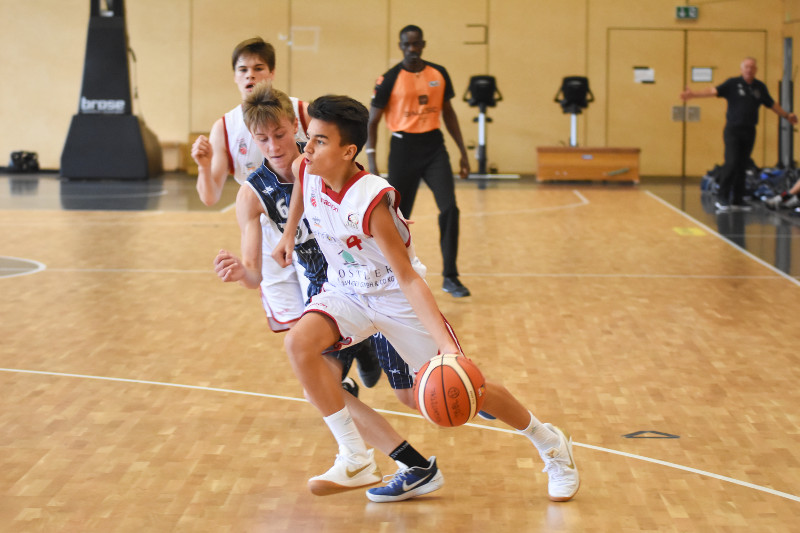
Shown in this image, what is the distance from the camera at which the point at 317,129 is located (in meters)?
3.07

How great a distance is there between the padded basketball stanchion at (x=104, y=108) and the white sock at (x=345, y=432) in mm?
13986

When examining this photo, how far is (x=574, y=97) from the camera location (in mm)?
16719

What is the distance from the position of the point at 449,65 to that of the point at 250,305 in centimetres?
1274

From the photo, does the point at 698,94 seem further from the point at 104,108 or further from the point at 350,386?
the point at 104,108

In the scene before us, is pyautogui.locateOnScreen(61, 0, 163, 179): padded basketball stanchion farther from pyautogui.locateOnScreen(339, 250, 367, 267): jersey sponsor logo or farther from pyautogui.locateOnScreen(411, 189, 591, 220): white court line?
pyautogui.locateOnScreen(339, 250, 367, 267): jersey sponsor logo

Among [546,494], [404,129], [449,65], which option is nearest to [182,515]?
[546,494]

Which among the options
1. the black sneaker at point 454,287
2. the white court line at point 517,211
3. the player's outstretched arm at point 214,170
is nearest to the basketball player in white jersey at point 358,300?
the player's outstretched arm at point 214,170

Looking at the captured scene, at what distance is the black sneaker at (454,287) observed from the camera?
6.67m

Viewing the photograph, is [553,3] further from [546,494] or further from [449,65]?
[546,494]

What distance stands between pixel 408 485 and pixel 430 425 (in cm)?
80

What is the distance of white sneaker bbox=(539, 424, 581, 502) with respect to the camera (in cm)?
312

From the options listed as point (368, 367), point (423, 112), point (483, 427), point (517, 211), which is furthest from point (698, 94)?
point (483, 427)

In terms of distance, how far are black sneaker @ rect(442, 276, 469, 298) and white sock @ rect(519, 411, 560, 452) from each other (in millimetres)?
3469

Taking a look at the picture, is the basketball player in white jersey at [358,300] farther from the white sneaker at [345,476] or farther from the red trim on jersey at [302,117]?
the red trim on jersey at [302,117]
